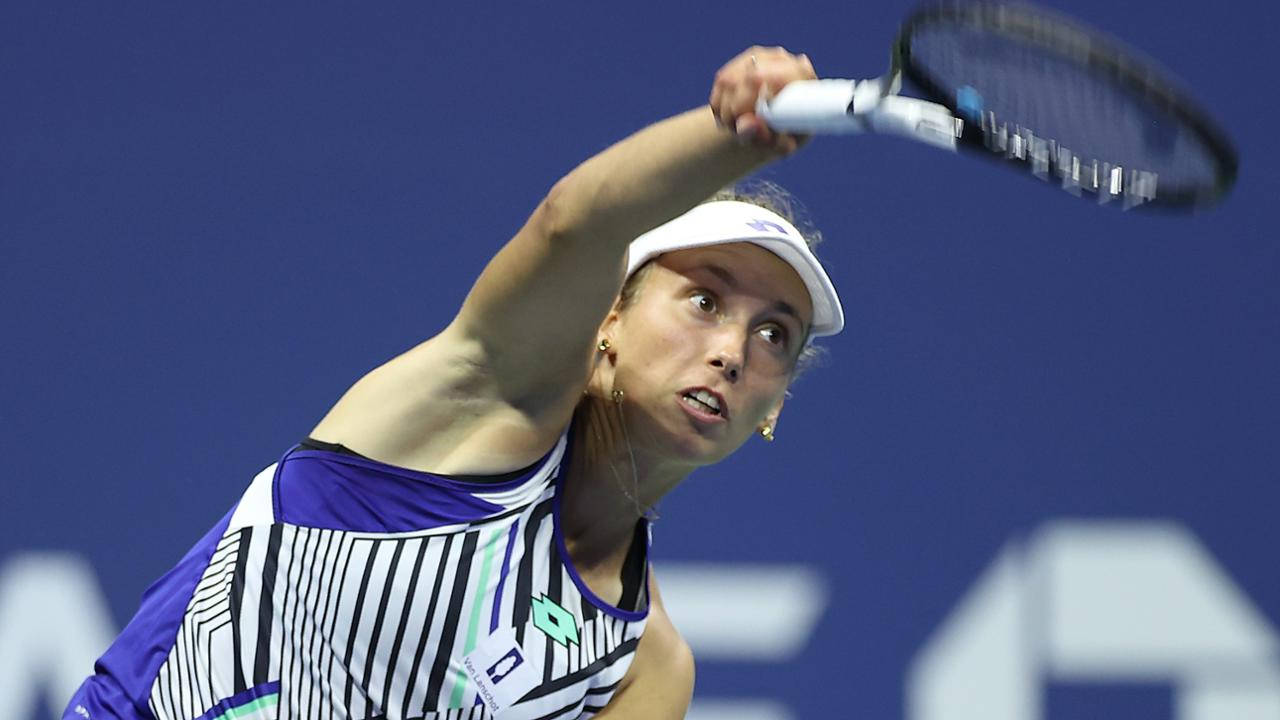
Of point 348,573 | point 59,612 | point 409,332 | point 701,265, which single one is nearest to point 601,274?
point 701,265

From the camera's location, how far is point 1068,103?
1663 millimetres

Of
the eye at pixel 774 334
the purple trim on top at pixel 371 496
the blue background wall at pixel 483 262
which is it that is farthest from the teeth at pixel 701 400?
the blue background wall at pixel 483 262

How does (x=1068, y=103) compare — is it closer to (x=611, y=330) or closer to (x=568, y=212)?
(x=568, y=212)

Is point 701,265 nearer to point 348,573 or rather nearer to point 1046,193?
point 348,573

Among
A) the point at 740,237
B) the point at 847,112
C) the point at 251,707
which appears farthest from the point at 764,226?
the point at 251,707

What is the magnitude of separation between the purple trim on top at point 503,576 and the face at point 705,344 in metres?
0.19

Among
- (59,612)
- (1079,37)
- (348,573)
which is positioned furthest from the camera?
(59,612)

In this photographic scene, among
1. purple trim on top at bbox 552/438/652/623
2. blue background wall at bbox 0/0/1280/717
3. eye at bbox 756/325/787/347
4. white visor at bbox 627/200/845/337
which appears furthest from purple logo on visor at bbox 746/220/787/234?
blue background wall at bbox 0/0/1280/717

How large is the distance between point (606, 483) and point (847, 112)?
0.76 meters

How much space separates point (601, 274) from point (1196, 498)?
7.53 ft

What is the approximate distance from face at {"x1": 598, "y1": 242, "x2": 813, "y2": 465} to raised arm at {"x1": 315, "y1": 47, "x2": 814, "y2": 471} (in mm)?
122

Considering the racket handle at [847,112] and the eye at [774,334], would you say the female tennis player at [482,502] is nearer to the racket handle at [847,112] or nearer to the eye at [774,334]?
the eye at [774,334]

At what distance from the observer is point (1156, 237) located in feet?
11.9

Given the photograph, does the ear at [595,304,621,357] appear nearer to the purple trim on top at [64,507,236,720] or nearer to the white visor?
the white visor
